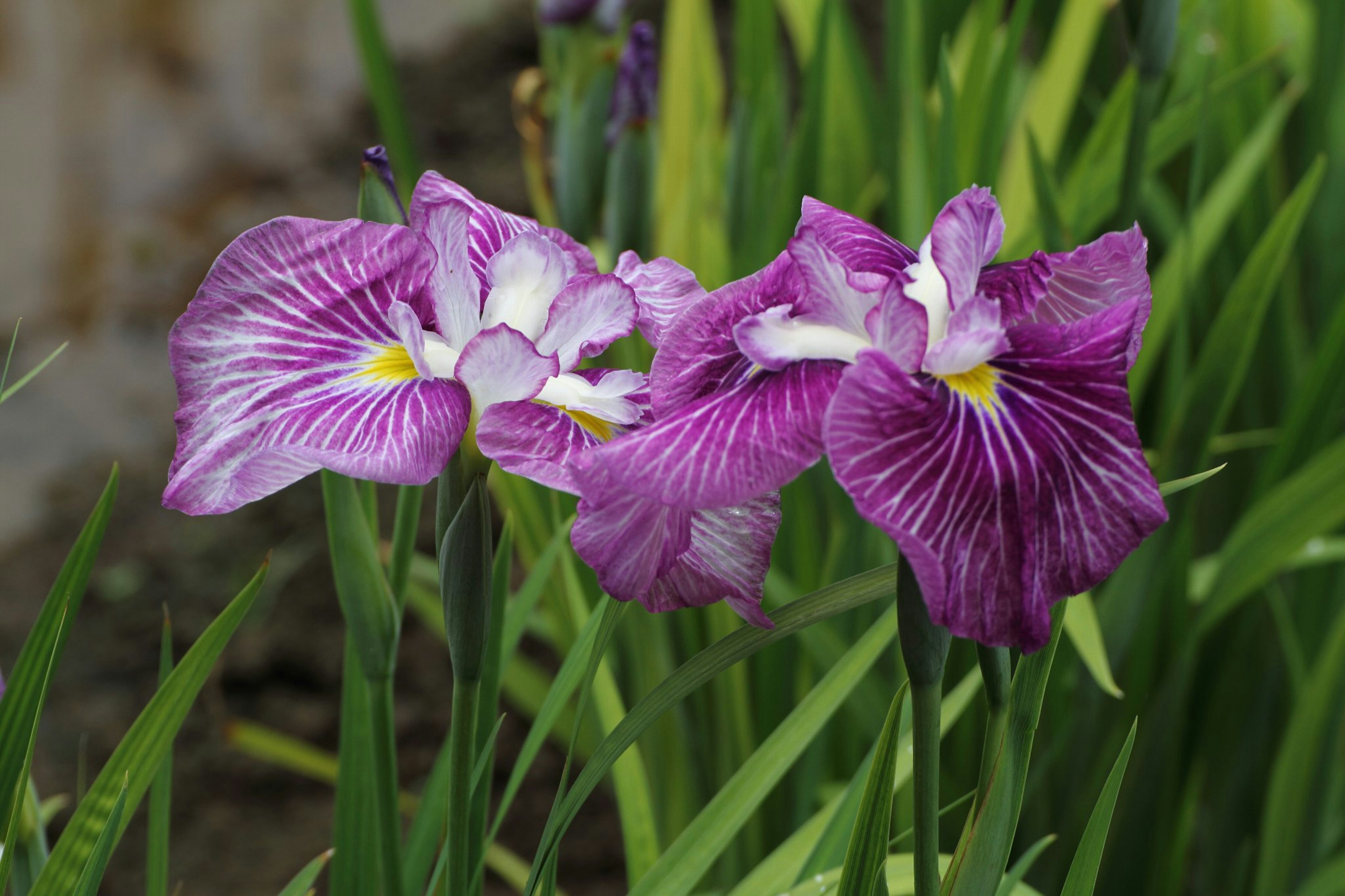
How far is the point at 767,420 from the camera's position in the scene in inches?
12.5

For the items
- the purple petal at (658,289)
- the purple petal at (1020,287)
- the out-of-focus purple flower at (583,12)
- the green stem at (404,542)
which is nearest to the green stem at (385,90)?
the out-of-focus purple flower at (583,12)

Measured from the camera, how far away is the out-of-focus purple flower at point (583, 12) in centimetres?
113

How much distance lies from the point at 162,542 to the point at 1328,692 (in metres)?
1.50

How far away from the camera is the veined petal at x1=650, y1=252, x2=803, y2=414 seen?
1.13ft

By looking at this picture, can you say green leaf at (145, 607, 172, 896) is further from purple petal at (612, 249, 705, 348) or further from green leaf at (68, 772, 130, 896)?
purple petal at (612, 249, 705, 348)

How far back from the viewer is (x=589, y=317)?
39cm

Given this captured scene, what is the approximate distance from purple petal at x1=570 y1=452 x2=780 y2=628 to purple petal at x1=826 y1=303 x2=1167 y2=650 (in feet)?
0.22

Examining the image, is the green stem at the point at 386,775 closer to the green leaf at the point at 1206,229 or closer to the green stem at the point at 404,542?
the green stem at the point at 404,542

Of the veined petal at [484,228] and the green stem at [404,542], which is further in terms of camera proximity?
the green stem at [404,542]

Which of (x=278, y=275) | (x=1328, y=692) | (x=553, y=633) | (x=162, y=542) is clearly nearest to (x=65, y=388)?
(x=162, y=542)

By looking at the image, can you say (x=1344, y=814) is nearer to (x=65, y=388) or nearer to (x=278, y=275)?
(x=278, y=275)

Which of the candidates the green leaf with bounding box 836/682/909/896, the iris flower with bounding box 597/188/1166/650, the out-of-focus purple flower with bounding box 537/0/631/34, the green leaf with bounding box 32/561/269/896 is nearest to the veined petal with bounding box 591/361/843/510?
the iris flower with bounding box 597/188/1166/650

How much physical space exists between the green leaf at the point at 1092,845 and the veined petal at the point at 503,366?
241 millimetres

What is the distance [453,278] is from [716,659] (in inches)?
6.2
